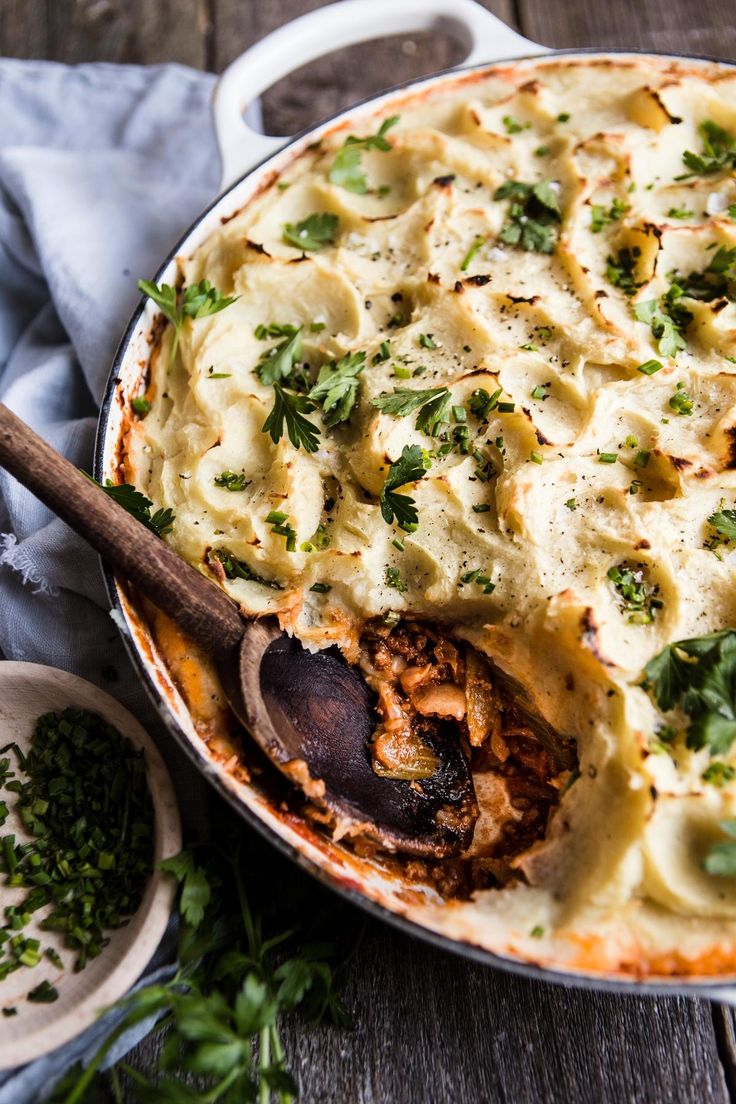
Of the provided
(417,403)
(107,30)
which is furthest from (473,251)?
(107,30)

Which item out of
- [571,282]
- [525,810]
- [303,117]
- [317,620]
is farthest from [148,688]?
[303,117]

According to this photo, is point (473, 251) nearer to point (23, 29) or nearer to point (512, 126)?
point (512, 126)

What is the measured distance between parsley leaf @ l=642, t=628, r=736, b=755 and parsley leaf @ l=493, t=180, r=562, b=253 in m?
1.31

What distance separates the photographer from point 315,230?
3.06 metres

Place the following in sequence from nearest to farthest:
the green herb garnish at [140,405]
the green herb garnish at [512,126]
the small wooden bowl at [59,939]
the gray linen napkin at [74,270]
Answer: the small wooden bowl at [59,939] → the green herb garnish at [140,405] → the gray linen napkin at [74,270] → the green herb garnish at [512,126]

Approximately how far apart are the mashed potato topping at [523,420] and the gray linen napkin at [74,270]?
0.51 meters

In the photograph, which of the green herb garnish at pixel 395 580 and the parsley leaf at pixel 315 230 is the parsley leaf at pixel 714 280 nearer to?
the parsley leaf at pixel 315 230

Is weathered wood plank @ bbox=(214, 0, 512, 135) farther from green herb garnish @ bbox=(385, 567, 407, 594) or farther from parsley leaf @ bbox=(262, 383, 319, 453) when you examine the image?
green herb garnish @ bbox=(385, 567, 407, 594)

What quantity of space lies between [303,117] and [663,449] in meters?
2.50

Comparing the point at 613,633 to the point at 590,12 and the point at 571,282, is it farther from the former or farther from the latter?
the point at 590,12

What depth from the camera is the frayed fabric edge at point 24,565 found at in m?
3.00

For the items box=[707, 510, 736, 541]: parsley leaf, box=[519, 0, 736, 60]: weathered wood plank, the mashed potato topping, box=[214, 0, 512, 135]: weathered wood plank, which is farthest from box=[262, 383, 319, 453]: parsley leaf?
box=[519, 0, 736, 60]: weathered wood plank

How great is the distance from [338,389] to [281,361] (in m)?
0.21

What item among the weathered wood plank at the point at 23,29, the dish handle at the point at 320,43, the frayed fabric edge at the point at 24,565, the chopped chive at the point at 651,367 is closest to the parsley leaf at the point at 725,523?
the chopped chive at the point at 651,367
